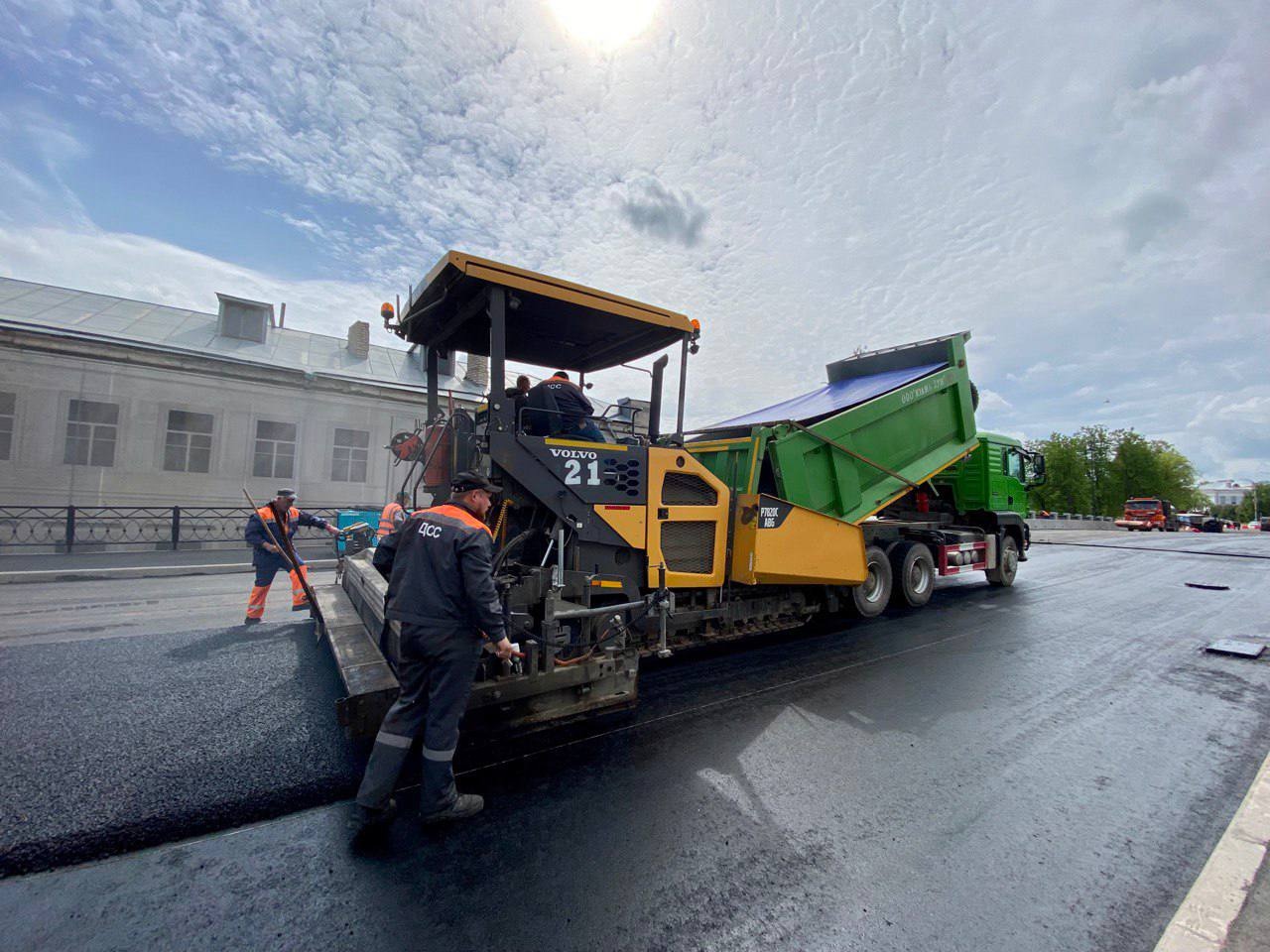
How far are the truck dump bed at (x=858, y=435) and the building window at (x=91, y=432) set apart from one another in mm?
17445

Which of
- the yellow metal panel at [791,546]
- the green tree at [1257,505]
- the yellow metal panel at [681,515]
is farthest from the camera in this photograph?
the green tree at [1257,505]

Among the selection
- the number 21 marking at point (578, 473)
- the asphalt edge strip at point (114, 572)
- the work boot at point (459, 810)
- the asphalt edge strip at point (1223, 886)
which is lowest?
the asphalt edge strip at point (114, 572)

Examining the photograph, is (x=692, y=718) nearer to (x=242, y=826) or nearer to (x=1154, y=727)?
(x=242, y=826)

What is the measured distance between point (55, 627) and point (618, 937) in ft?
24.1

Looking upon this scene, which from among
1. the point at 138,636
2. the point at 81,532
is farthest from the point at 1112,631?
the point at 81,532

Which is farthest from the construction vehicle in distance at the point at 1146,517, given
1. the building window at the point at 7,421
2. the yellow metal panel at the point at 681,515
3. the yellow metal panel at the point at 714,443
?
the building window at the point at 7,421

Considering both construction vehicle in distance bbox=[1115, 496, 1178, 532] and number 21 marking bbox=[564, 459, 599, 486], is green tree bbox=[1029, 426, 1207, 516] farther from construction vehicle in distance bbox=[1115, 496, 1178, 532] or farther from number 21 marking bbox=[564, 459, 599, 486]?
number 21 marking bbox=[564, 459, 599, 486]

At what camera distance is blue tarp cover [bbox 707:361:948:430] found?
6.30m

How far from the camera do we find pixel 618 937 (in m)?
1.92

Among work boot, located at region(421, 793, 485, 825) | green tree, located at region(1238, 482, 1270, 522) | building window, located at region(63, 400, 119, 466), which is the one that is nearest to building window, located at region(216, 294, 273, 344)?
building window, located at region(63, 400, 119, 466)

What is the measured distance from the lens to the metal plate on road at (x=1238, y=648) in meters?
5.48

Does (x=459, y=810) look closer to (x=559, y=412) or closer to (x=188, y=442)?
(x=559, y=412)

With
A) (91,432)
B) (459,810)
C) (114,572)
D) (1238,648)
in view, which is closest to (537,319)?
(459,810)

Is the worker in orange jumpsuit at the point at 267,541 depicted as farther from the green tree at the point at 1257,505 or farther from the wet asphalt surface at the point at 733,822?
the green tree at the point at 1257,505
